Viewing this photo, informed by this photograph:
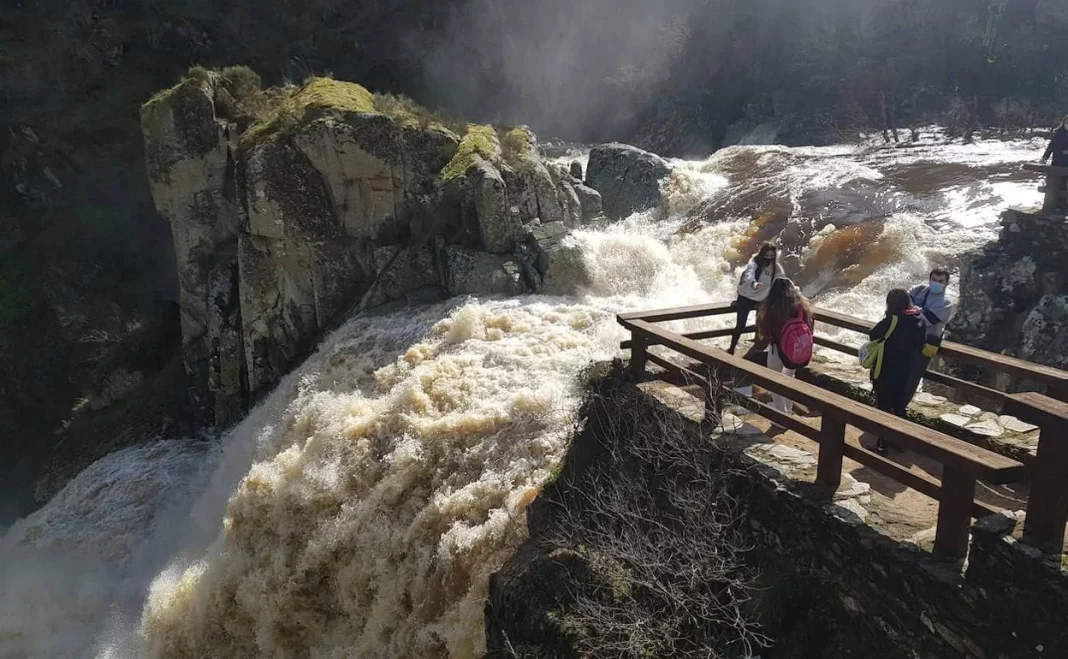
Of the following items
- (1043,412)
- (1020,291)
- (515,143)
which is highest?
(515,143)

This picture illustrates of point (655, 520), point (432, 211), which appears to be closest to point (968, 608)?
point (655, 520)

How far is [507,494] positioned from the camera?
7301mm

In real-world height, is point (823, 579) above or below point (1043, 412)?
below

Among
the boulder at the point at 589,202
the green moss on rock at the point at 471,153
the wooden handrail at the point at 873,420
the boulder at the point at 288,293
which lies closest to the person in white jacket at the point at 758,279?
the wooden handrail at the point at 873,420

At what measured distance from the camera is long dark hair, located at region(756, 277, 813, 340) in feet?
19.4

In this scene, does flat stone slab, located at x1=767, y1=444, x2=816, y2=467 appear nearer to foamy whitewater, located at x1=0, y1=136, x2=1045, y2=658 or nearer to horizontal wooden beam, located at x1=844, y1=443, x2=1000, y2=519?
horizontal wooden beam, located at x1=844, y1=443, x2=1000, y2=519

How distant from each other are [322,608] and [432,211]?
8410mm

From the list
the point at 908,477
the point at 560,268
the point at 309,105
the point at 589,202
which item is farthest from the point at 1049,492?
the point at 309,105

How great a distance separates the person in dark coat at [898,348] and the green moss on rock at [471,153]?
401 inches

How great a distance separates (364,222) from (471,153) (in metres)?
2.69

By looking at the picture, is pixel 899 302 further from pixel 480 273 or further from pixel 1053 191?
pixel 480 273

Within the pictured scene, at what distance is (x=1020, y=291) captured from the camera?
9.69m

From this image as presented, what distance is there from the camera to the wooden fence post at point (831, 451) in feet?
15.0

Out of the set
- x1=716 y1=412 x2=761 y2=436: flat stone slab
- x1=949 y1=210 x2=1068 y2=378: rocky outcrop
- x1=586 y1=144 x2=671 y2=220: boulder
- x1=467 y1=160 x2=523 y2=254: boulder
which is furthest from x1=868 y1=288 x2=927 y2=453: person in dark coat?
x1=586 y1=144 x2=671 y2=220: boulder
